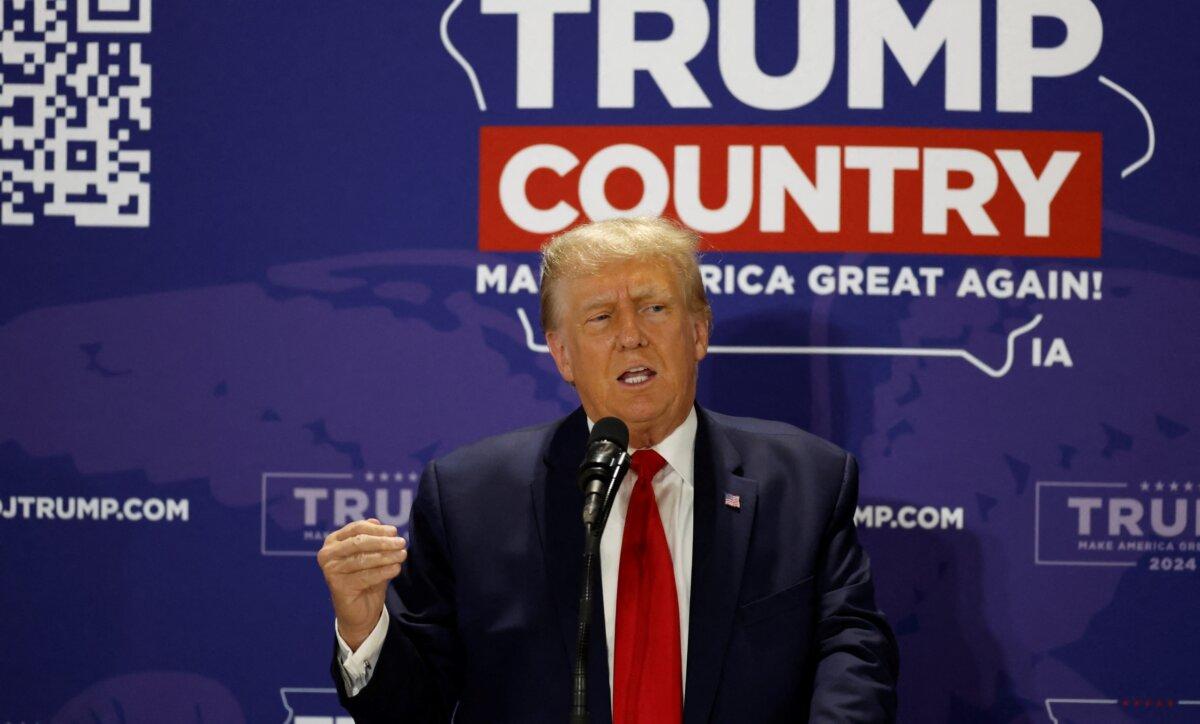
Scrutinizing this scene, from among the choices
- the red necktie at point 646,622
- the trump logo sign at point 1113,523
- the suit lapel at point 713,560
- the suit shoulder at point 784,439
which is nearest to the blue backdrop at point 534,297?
the trump logo sign at point 1113,523

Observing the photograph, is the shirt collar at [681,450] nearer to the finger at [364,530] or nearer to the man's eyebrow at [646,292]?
the man's eyebrow at [646,292]

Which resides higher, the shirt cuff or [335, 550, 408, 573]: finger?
[335, 550, 408, 573]: finger

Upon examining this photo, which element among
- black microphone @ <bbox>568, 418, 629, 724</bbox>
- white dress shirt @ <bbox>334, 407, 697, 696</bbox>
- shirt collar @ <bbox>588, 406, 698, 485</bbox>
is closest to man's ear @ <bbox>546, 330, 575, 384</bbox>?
white dress shirt @ <bbox>334, 407, 697, 696</bbox>

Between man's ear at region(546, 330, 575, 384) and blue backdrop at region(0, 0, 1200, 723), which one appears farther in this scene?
blue backdrop at region(0, 0, 1200, 723)

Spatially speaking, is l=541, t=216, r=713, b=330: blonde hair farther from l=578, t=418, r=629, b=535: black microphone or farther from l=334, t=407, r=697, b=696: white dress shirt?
l=578, t=418, r=629, b=535: black microphone

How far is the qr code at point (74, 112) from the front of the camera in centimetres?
298

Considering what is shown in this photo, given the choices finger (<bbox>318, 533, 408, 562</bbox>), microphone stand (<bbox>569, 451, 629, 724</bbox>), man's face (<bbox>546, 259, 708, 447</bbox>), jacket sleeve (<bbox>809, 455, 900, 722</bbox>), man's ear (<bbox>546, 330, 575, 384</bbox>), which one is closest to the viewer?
microphone stand (<bbox>569, 451, 629, 724</bbox>)

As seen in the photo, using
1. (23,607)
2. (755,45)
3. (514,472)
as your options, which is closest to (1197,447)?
(755,45)

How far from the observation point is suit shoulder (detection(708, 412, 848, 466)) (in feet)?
8.31

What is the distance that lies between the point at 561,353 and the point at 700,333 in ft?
0.96

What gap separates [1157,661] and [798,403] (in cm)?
105

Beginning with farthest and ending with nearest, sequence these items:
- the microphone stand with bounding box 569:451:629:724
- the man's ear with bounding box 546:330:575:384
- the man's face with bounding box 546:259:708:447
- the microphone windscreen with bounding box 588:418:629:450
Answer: the man's ear with bounding box 546:330:575:384
the man's face with bounding box 546:259:708:447
the microphone windscreen with bounding box 588:418:629:450
the microphone stand with bounding box 569:451:629:724

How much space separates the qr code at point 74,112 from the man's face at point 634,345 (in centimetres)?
125

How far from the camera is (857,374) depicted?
292 centimetres
